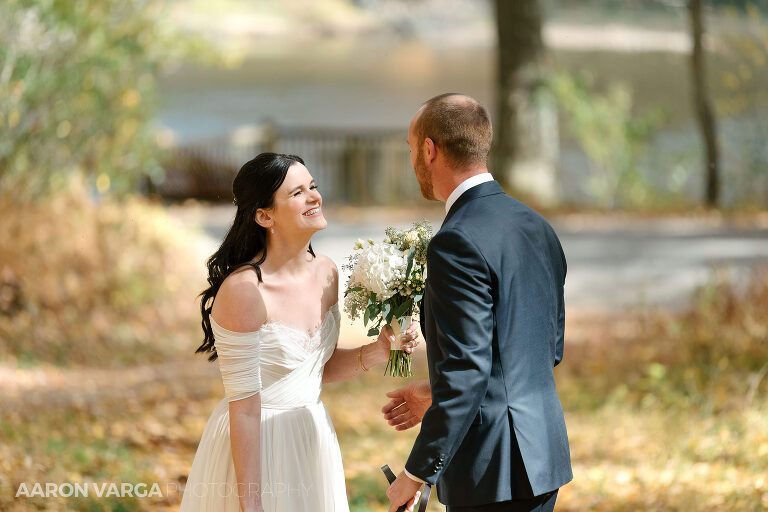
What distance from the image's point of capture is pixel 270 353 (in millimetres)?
3059

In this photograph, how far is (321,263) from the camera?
3273 millimetres

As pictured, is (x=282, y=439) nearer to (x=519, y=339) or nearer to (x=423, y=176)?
(x=519, y=339)

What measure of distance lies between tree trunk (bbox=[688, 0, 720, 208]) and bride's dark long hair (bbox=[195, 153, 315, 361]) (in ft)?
47.4

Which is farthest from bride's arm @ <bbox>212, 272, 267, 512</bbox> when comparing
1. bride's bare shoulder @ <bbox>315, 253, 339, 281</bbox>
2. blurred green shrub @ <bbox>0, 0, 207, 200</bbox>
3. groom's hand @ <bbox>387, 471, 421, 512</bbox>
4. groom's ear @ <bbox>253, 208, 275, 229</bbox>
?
blurred green shrub @ <bbox>0, 0, 207, 200</bbox>

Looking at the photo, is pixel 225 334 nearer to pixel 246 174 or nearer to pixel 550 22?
pixel 246 174

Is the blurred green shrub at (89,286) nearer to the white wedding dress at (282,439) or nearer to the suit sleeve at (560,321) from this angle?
the white wedding dress at (282,439)

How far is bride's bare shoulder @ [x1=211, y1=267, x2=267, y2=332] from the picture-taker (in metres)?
2.96

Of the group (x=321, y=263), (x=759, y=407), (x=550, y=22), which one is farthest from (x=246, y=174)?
(x=550, y=22)

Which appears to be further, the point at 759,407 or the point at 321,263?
the point at 759,407

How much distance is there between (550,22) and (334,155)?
1984 cm

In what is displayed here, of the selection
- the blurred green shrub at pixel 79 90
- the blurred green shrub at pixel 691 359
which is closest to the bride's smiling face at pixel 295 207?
the blurred green shrub at pixel 691 359

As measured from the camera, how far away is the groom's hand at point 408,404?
10.6 ft

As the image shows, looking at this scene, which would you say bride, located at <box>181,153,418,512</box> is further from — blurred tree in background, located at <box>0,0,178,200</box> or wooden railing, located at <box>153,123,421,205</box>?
wooden railing, located at <box>153,123,421,205</box>

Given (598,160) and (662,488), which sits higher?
(598,160)
